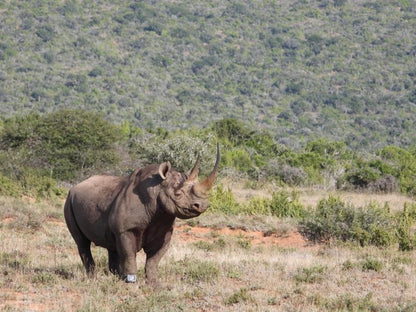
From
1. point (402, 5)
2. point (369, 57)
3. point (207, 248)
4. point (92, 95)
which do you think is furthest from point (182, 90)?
point (207, 248)

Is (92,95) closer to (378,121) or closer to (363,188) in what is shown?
(378,121)

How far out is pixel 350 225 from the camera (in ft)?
60.1

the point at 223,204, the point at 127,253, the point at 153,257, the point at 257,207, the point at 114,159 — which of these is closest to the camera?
the point at 127,253

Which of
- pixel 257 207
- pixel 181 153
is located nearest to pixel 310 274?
pixel 257 207

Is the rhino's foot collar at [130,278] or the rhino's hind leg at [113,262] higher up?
the rhino's foot collar at [130,278]

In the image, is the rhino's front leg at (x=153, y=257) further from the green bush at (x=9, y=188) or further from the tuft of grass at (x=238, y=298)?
the green bush at (x=9, y=188)

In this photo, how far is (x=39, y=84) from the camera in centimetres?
8881

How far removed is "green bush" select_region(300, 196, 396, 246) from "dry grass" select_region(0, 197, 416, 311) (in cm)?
101

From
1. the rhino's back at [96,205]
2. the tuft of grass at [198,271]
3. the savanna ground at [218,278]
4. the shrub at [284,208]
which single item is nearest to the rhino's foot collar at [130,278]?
the savanna ground at [218,278]

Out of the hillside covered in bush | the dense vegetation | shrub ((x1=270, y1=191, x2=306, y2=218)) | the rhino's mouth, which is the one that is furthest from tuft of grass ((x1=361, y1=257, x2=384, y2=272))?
the dense vegetation

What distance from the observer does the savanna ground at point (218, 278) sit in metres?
9.95

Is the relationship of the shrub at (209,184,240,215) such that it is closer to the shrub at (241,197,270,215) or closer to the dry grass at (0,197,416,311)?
the shrub at (241,197,270,215)

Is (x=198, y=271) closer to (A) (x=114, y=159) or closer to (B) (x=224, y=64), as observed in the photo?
(A) (x=114, y=159)

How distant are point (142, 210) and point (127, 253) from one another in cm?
61
